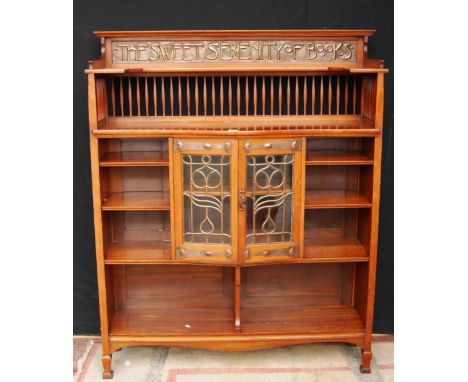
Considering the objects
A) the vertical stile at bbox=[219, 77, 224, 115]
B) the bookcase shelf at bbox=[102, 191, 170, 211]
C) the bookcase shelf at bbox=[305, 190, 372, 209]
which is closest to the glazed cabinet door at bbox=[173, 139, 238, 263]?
Result: the bookcase shelf at bbox=[102, 191, 170, 211]

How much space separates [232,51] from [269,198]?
31.6 inches

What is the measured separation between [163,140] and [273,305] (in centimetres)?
111

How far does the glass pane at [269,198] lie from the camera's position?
7.91 feet

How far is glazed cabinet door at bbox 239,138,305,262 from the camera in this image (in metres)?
2.39

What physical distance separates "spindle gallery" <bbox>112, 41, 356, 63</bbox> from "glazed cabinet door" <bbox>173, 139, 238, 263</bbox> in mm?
538

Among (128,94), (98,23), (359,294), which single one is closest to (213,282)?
(359,294)

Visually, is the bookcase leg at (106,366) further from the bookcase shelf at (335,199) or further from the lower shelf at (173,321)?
the bookcase shelf at (335,199)

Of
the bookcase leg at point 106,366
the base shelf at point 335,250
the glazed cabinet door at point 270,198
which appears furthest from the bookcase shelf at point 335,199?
the bookcase leg at point 106,366

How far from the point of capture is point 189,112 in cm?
267

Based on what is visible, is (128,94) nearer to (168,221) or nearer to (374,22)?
(168,221)

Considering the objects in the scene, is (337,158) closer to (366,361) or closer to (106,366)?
(366,361)

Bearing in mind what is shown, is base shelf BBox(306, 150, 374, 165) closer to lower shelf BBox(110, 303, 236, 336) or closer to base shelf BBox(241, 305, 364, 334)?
base shelf BBox(241, 305, 364, 334)

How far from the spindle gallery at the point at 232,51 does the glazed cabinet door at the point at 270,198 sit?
0.53 m

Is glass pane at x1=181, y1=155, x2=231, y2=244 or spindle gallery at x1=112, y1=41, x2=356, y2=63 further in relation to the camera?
spindle gallery at x1=112, y1=41, x2=356, y2=63
